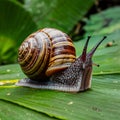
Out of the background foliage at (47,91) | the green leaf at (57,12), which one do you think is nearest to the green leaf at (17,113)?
the background foliage at (47,91)

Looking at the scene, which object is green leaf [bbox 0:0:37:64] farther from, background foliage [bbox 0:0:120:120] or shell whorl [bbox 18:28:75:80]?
shell whorl [bbox 18:28:75:80]

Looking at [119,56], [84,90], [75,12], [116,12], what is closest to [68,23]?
[75,12]

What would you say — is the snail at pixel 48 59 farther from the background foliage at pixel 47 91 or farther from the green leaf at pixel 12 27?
the green leaf at pixel 12 27

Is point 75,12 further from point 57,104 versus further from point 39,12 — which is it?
point 57,104

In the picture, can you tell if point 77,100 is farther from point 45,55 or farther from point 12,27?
point 12,27

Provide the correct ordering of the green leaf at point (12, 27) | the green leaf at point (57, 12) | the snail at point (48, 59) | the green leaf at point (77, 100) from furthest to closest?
1. the green leaf at point (57, 12)
2. the green leaf at point (12, 27)
3. the snail at point (48, 59)
4. the green leaf at point (77, 100)

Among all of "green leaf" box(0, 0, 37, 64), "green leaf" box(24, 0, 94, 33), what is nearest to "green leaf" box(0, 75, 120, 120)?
"green leaf" box(0, 0, 37, 64)

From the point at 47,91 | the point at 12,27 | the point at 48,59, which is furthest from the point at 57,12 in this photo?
the point at 47,91
